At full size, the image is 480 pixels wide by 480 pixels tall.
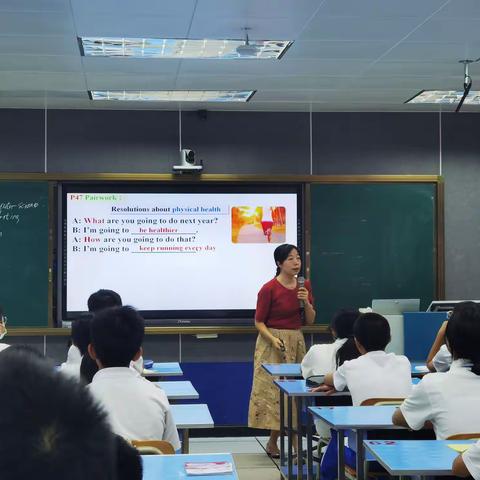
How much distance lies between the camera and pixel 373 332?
13.4ft

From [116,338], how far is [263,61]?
323cm

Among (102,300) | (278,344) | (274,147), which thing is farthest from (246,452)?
(274,147)

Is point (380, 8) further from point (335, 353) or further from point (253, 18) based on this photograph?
point (335, 353)

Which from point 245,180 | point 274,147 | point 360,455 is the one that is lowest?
point 360,455

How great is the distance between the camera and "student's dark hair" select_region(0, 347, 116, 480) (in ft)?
1.56

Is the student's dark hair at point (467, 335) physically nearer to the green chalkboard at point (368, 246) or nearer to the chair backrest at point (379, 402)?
the chair backrest at point (379, 402)

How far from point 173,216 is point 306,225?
3.89ft

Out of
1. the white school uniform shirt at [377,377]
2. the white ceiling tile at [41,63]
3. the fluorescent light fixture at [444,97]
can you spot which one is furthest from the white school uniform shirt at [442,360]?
the white ceiling tile at [41,63]

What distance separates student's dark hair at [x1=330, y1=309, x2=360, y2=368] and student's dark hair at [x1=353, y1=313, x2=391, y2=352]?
461 mm

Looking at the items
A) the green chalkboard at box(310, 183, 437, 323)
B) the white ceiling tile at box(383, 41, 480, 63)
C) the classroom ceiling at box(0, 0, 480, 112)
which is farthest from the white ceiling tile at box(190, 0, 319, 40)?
Result: the green chalkboard at box(310, 183, 437, 323)

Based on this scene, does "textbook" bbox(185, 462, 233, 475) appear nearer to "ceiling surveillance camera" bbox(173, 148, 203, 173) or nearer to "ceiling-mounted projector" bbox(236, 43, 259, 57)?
"ceiling-mounted projector" bbox(236, 43, 259, 57)

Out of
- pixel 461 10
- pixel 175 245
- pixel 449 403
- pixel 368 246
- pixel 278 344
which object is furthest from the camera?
pixel 368 246

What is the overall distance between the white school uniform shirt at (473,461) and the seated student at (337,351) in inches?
92.0

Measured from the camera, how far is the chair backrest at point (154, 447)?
2654mm
